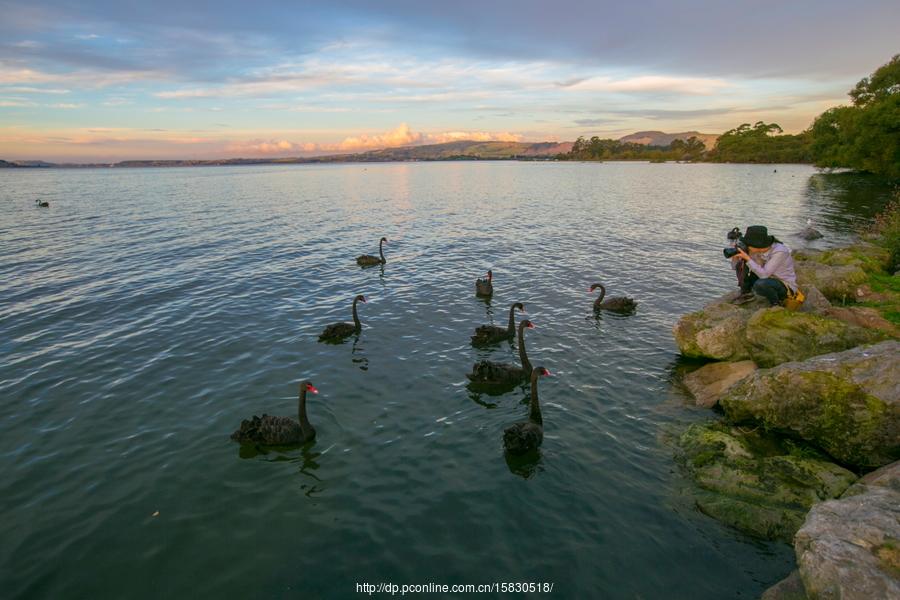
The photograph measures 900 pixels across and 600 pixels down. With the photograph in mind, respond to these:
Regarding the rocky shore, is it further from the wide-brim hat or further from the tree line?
the tree line

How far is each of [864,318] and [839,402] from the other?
6257 millimetres

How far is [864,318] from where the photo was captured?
13.5 m

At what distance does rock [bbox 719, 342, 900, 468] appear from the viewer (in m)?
8.69

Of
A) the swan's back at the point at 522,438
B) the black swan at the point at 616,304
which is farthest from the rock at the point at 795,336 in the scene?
the swan's back at the point at 522,438

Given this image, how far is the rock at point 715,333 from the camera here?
13.7 m

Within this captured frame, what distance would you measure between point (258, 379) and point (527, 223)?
34767mm

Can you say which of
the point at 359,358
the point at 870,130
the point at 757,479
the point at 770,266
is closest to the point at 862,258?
the point at 770,266

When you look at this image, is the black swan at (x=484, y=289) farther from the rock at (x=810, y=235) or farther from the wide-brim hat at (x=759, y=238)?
the rock at (x=810, y=235)

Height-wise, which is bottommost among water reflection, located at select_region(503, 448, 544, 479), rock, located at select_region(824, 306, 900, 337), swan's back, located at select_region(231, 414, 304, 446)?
water reflection, located at select_region(503, 448, 544, 479)

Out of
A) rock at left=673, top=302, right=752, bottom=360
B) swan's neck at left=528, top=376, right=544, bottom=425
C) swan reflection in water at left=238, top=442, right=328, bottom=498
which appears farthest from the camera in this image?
rock at left=673, top=302, right=752, bottom=360

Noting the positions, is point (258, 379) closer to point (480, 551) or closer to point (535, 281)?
point (480, 551)

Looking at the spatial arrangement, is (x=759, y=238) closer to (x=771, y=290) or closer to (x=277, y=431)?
(x=771, y=290)

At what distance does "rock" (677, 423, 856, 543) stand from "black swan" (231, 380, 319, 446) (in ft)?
27.5

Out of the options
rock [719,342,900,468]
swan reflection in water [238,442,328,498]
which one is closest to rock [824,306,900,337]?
rock [719,342,900,468]
